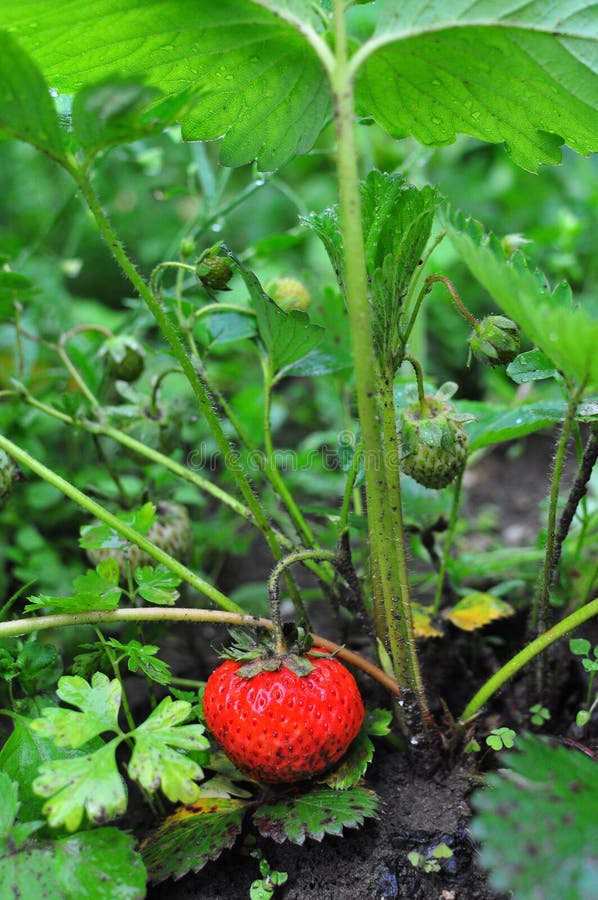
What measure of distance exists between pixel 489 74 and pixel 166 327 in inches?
19.3

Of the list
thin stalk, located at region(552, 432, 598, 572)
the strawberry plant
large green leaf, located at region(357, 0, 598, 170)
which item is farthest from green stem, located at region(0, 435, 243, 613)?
large green leaf, located at region(357, 0, 598, 170)

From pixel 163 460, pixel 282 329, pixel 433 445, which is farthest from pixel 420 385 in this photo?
pixel 163 460

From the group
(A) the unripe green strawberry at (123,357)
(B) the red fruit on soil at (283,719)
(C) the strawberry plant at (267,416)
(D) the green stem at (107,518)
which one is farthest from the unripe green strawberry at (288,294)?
(B) the red fruit on soil at (283,719)

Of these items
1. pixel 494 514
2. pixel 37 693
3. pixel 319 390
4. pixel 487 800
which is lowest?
pixel 494 514

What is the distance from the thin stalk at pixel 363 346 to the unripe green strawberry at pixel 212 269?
10.7 inches

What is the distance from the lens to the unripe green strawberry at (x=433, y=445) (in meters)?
1.08

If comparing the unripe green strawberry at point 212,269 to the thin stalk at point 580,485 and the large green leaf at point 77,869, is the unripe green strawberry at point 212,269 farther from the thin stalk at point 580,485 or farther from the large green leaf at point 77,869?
the large green leaf at point 77,869

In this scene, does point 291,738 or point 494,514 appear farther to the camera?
point 494,514

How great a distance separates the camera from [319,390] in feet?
8.07

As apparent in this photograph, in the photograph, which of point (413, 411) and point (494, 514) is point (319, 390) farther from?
point (413, 411)

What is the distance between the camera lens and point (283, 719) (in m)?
0.94

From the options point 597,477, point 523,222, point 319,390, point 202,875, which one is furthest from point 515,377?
point 523,222

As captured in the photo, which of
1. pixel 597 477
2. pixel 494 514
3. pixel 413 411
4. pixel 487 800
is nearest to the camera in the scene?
pixel 487 800

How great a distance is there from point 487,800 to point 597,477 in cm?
141
